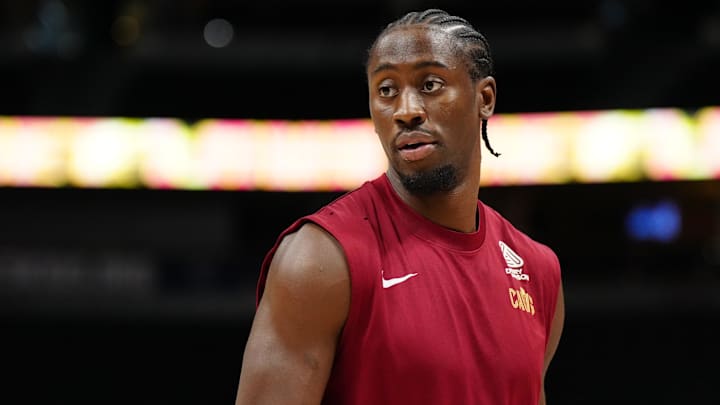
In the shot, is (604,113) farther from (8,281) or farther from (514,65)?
(8,281)

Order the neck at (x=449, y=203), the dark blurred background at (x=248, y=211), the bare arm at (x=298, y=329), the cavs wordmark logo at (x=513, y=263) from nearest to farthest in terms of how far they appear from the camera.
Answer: the bare arm at (x=298, y=329) → the neck at (x=449, y=203) → the cavs wordmark logo at (x=513, y=263) → the dark blurred background at (x=248, y=211)

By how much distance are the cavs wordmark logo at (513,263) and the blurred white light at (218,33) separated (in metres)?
11.7

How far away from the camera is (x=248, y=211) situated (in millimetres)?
11656

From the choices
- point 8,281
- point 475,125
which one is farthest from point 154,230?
point 475,125

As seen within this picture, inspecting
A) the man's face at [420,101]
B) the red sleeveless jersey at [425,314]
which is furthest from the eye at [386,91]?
the red sleeveless jersey at [425,314]

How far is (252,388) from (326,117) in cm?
1114

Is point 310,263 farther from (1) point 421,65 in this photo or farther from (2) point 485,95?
(2) point 485,95

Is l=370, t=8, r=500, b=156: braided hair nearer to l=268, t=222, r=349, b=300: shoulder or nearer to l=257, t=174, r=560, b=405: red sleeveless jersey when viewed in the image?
l=257, t=174, r=560, b=405: red sleeveless jersey

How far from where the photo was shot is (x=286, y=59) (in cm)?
1380

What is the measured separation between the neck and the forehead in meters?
0.26

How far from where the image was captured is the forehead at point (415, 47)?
2.13m

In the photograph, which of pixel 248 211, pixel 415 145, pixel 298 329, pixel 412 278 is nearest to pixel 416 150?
pixel 415 145

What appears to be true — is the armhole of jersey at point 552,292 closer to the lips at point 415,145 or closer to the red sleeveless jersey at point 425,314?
the red sleeveless jersey at point 425,314

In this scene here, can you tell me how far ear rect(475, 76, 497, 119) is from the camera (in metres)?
2.27
